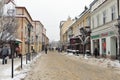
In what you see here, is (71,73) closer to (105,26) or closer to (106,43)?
(106,43)

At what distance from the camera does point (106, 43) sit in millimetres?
39219

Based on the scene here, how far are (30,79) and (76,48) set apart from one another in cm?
5267

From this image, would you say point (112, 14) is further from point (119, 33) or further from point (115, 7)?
point (119, 33)

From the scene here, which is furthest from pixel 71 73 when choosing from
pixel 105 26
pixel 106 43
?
pixel 105 26

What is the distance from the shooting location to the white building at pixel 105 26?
118 feet

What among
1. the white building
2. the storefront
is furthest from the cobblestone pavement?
the storefront

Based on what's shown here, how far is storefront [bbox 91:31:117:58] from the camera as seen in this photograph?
3672 centimetres

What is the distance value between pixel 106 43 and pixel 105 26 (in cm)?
220

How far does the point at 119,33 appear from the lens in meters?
29.1

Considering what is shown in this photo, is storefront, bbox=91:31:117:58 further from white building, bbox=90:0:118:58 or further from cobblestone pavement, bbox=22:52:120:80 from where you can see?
cobblestone pavement, bbox=22:52:120:80

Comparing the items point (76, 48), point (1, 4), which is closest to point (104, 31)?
point (1, 4)

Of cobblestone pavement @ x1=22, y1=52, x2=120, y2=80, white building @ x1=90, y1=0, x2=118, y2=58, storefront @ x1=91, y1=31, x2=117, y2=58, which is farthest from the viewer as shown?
storefront @ x1=91, y1=31, x2=117, y2=58

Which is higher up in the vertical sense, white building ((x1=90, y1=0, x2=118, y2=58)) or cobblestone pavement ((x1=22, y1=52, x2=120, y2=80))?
white building ((x1=90, y1=0, x2=118, y2=58))

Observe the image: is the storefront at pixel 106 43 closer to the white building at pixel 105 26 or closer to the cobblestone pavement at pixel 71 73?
the white building at pixel 105 26
